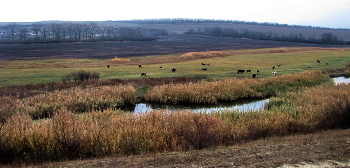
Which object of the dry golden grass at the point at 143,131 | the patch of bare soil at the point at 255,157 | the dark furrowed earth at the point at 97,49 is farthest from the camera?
the dark furrowed earth at the point at 97,49

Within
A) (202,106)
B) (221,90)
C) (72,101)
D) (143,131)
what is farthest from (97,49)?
(143,131)

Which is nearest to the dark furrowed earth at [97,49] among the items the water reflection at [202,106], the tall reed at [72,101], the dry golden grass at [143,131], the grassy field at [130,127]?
the tall reed at [72,101]

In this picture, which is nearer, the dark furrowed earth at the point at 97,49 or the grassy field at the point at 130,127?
the grassy field at the point at 130,127

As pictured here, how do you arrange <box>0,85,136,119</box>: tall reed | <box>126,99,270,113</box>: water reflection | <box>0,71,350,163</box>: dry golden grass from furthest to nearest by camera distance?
<box>126,99,270,113</box>: water reflection < <box>0,85,136,119</box>: tall reed < <box>0,71,350,163</box>: dry golden grass

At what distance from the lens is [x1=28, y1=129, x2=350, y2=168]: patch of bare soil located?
1012 cm

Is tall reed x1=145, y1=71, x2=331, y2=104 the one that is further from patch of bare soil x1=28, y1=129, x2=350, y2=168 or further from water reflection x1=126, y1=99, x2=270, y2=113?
patch of bare soil x1=28, y1=129, x2=350, y2=168

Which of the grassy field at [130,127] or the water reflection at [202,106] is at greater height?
the grassy field at [130,127]

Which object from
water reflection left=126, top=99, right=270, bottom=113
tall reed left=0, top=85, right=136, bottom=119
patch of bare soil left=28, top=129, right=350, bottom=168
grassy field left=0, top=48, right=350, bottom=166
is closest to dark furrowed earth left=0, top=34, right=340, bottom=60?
tall reed left=0, top=85, right=136, bottom=119

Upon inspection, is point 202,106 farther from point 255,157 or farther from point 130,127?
point 255,157

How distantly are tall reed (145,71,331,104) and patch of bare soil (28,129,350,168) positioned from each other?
47.1 ft

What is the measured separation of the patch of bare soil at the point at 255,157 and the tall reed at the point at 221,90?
14.4m

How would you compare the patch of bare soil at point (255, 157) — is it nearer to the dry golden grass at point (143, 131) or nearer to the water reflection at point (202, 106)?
the dry golden grass at point (143, 131)

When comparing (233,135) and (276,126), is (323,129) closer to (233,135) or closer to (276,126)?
(276,126)

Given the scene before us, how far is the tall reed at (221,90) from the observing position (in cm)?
2733
